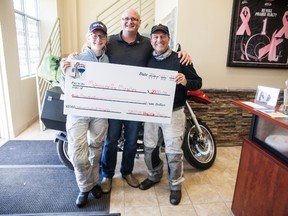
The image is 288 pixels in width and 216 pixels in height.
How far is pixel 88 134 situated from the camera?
1.78 metres

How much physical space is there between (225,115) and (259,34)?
108 centimetres

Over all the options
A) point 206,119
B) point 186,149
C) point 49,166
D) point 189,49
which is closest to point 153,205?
point 186,149

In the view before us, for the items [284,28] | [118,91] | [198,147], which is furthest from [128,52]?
[284,28]

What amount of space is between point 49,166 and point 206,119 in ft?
6.48

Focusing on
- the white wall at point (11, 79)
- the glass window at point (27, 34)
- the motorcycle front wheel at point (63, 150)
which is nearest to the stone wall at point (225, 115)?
the motorcycle front wheel at point (63, 150)

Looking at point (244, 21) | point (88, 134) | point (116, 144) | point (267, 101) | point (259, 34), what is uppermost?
point (244, 21)

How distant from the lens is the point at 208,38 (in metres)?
2.65

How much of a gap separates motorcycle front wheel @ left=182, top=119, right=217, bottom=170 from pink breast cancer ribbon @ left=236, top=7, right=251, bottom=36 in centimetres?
125

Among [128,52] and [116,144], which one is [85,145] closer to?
[116,144]

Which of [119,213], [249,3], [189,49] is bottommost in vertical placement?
[119,213]

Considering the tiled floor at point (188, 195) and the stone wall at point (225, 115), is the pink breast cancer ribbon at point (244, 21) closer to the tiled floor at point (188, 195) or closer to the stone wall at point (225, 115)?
the stone wall at point (225, 115)

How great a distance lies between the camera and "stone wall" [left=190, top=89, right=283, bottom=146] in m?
2.79

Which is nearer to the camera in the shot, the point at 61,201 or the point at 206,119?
the point at 61,201

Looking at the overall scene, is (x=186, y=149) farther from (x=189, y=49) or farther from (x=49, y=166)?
(x=49, y=166)
